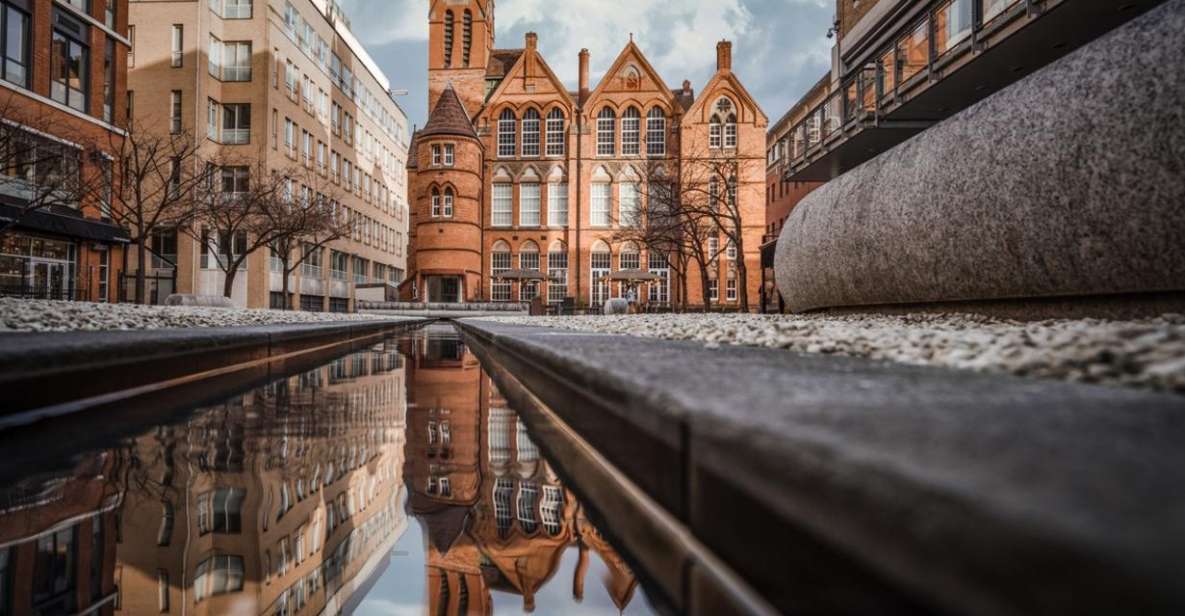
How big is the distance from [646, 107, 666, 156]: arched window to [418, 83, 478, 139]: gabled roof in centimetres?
1195

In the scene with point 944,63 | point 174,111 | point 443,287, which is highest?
point 174,111

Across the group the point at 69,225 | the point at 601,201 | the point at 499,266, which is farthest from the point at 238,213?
the point at 601,201

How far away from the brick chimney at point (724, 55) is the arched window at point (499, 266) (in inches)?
757

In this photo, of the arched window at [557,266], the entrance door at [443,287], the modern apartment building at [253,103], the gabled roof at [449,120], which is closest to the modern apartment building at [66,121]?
the modern apartment building at [253,103]

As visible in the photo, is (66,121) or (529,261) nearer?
(66,121)

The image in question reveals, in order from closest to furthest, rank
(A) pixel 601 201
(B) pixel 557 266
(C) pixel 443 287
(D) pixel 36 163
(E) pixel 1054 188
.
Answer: (E) pixel 1054 188
(D) pixel 36 163
(C) pixel 443 287
(A) pixel 601 201
(B) pixel 557 266

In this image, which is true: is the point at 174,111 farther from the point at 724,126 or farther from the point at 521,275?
the point at 724,126

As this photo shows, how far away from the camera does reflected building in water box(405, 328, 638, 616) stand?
1285mm

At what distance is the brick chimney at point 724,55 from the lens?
44531 mm

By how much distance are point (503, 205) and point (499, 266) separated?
4.38 meters

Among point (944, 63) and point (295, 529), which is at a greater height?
point (944, 63)

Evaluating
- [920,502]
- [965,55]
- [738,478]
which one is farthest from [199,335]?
[965,55]

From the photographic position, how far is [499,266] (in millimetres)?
45969

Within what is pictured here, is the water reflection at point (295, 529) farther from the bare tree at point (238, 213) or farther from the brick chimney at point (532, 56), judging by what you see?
the brick chimney at point (532, 56)
